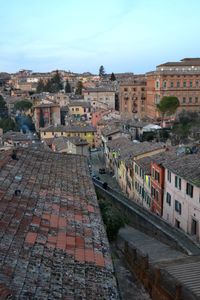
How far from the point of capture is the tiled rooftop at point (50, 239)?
611cm

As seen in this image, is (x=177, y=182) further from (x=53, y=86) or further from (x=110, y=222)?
(x=53, y=86)

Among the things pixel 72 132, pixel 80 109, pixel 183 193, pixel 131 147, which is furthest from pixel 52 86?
pixel 183 193

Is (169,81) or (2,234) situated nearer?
(2,234)

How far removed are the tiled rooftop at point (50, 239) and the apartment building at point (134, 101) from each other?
3144 inches

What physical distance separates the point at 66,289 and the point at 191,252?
1283 cm

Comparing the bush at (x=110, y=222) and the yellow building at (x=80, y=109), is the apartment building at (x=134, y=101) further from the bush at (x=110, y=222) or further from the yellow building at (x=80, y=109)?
the bush at (x=110, y=222)

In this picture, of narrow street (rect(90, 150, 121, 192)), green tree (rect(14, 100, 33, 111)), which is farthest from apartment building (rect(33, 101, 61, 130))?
narrow street (rect(90, 150, 121, 192))

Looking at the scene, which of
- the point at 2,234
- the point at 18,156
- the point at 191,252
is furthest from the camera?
the point at 191,252

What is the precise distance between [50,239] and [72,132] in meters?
55.7

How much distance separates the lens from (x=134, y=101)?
92.7 metres

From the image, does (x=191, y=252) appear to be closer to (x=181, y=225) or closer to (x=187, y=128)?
(x=181, y=225)

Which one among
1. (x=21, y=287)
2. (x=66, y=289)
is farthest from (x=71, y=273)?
(x=21, y=287)

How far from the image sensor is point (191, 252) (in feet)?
57.9

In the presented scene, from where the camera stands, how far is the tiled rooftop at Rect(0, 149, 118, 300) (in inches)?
241
